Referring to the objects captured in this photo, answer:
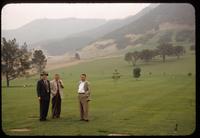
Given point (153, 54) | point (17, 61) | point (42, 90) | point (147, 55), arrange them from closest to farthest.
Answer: point (42, 90) < point (17, 61) < point (147, 55) < point (153, 54)

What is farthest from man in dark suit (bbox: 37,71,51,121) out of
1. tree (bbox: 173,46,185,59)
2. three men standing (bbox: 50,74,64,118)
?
tree (bbox: 173,46,185,59)

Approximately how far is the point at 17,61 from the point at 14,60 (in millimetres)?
2317

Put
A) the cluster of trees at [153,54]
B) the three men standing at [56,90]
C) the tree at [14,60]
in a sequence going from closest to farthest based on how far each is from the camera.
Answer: the three men standing at [56,90], the tree at [14,60], the cluster of trees at [153,54]

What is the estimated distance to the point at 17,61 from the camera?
153 feet

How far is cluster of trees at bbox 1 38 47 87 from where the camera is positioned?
41.2m

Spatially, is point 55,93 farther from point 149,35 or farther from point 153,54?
point 149,35

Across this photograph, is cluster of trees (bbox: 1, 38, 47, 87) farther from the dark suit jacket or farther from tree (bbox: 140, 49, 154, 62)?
tree (bbox: 140, 49, 154, 62)

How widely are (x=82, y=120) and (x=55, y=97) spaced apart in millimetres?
1195

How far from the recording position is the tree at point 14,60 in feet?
134

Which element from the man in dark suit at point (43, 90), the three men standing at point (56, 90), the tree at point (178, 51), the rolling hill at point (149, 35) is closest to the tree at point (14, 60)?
the three men standing at point (56, 90)

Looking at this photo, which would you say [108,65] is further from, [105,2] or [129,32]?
[105,2]

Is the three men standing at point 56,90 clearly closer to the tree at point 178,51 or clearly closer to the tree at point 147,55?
the tree at point 147,55

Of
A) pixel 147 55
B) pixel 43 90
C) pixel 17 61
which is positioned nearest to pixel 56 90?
pixel 43 90

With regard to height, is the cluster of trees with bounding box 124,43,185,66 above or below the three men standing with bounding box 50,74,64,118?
above
